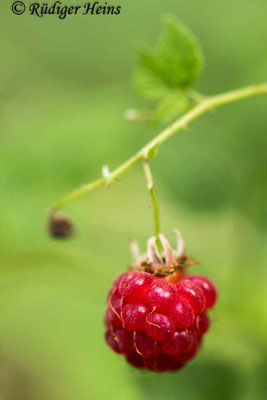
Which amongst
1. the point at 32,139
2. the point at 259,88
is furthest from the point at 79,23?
the point at 259,88

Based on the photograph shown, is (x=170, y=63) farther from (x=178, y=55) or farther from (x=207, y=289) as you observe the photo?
(x=207, y=289)

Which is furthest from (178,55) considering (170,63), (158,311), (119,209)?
(119,209)

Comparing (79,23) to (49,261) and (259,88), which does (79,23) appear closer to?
(49,261)

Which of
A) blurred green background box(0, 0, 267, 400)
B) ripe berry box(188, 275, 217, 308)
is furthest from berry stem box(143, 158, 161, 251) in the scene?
blurred green background box(0, 0, 267, 400)

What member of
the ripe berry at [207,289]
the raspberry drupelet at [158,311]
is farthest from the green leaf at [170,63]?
the ripe berry at [207,289]

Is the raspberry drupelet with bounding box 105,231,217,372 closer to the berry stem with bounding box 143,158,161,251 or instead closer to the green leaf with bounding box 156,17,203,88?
the berry stem with bounding box 143,158,161,251
